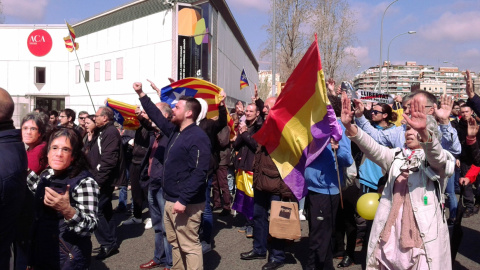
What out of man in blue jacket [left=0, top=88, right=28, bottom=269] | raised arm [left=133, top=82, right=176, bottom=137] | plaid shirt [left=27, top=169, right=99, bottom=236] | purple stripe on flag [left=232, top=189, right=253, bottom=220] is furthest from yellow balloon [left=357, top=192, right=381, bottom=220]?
man in blue jacket [left=0, top=88, right=28, bottom=269]

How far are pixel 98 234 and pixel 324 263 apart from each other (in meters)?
2.97

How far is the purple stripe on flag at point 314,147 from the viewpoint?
4.04 m

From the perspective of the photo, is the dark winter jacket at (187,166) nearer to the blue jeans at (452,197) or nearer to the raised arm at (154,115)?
the raised arm at (154,115)

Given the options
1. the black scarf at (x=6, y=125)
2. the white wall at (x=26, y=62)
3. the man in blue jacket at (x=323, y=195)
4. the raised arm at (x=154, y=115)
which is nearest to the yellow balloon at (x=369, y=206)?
the man in blue jacket at (x=323, y=195)

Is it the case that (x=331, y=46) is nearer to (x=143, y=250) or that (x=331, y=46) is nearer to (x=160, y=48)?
(x=160, y=48)

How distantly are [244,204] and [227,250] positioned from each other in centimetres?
81

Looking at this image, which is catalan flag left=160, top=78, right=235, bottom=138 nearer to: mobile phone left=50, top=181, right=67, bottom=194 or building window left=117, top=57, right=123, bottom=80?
mobile phone left=50, top=181, right=67, bottom=194

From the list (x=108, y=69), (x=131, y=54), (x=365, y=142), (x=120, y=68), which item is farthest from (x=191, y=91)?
(x=108, y=69)

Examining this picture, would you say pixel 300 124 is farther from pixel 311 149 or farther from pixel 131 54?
pixel 131 54

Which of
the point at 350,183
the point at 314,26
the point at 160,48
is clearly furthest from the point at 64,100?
the point at 350,183

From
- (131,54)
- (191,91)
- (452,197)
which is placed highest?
(131,54)

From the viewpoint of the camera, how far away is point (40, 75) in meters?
35.2

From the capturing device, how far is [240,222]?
751cm

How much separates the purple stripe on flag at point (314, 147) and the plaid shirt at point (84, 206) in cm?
213
